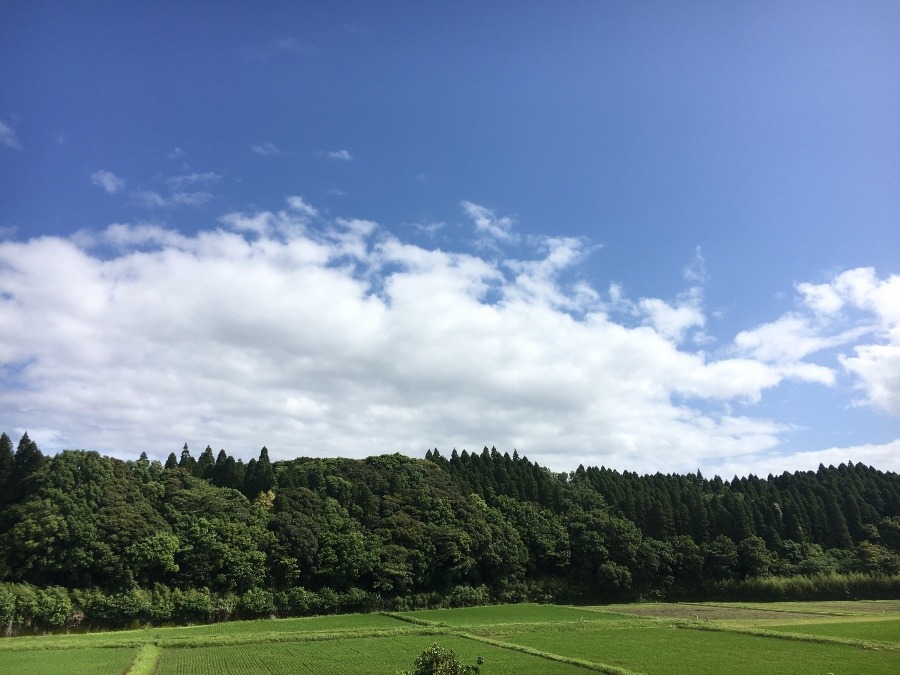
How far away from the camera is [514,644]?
38.5 metres

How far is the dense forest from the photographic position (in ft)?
172

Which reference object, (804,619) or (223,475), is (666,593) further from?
(223,475)

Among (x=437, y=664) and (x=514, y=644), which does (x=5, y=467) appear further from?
(x=437, y=664)

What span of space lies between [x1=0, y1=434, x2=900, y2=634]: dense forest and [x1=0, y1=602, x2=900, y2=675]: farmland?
7007mm

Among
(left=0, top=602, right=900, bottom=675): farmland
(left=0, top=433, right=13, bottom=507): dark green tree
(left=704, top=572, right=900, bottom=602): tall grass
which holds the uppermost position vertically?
(left=0, top=433, right=13, bottom=507): dark green tree

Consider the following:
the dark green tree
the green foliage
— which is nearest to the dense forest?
the dark green tree

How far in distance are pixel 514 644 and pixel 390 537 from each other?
1271 inches

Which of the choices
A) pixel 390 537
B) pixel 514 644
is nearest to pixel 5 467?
pixel 390 537

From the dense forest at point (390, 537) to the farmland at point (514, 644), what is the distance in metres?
7.01

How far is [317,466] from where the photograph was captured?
85375mm

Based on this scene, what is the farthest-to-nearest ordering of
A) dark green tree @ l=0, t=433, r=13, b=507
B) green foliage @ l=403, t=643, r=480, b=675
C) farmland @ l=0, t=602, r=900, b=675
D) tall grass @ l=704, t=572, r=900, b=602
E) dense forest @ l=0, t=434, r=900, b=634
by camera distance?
tall grass @ l=704, t=572, r=900, b=602
dark green tree @ l=0, t=433, r=13, b=507
dense forest @ l=0, t=434, r=900, b=634
farmland @ l=0, t=602, r=900, b=675
green foliage @ l=403, t=643, r=480, b=675

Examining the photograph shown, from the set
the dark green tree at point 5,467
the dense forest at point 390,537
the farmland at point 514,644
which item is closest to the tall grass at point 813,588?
the dense forest at point 390,537

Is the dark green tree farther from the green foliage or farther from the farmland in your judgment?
the green foliage

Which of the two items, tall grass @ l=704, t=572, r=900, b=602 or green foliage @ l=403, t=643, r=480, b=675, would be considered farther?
tall grass @ l=704, t=572, r=900, b=602
